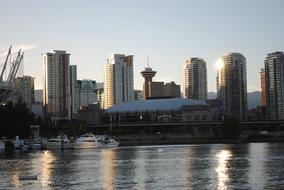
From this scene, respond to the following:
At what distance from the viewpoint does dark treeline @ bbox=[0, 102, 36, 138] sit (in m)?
147

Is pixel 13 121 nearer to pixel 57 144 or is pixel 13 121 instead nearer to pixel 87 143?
pixel 57 144

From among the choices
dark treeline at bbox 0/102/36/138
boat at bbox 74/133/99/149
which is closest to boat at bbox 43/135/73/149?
boat at bbox 74/133/99/149

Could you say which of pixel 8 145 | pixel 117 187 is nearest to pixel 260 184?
pixel 117 187

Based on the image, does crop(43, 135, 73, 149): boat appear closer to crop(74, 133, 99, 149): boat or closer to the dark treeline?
crop(74, 133, 99, 149): boat

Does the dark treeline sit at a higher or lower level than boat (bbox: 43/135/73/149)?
higher

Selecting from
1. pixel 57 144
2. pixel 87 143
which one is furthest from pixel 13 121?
pixel 87 143

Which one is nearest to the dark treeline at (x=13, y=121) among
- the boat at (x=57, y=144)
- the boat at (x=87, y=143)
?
the boat at (x=57, y=144)

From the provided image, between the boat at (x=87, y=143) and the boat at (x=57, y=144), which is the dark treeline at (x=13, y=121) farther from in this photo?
the boat at (x=87, y=143)

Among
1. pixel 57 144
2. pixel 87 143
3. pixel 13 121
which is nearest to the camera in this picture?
pixel 13 121

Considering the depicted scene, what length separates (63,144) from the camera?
156 m

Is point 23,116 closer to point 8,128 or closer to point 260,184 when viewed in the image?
point 8,128

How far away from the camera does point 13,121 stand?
5812 inches

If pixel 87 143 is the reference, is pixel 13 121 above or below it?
above

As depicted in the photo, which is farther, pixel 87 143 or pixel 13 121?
pixel 87 143
